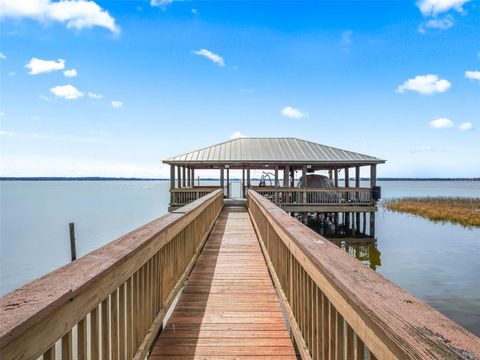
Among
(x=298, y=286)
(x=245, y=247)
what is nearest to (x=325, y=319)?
(x=298, y=286)

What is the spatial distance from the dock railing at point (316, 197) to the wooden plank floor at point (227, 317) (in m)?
10.2

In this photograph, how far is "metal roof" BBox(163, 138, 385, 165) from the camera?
15.7 m

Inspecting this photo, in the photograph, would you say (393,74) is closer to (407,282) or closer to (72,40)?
(407,282)

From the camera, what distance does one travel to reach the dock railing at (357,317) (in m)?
0.88

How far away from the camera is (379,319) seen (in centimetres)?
107

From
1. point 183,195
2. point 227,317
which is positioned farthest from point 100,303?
point 183,195

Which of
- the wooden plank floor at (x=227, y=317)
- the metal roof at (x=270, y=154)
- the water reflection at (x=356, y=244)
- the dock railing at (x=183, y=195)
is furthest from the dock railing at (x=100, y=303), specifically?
the metal roof at (x=270, y=154)

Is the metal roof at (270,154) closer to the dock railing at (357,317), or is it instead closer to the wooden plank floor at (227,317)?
the wooden plank floor at (227,317)

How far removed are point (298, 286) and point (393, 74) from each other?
21.1m

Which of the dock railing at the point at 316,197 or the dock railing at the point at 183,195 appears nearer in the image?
the dock railing at the point at 183,195

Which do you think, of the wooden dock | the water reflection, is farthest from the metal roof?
the wooden dock

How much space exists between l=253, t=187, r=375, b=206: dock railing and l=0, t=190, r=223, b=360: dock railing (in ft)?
40.8

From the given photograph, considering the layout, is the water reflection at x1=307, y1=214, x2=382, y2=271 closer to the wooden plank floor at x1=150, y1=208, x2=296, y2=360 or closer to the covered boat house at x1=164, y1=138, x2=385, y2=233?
the covered boat house at x1=164, y1=138, x2=385, y2=233

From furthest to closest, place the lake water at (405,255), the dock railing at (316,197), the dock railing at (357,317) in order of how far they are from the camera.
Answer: the dock railing at (316,197), the lake water at (405,255), the dock railing at (357,317)
